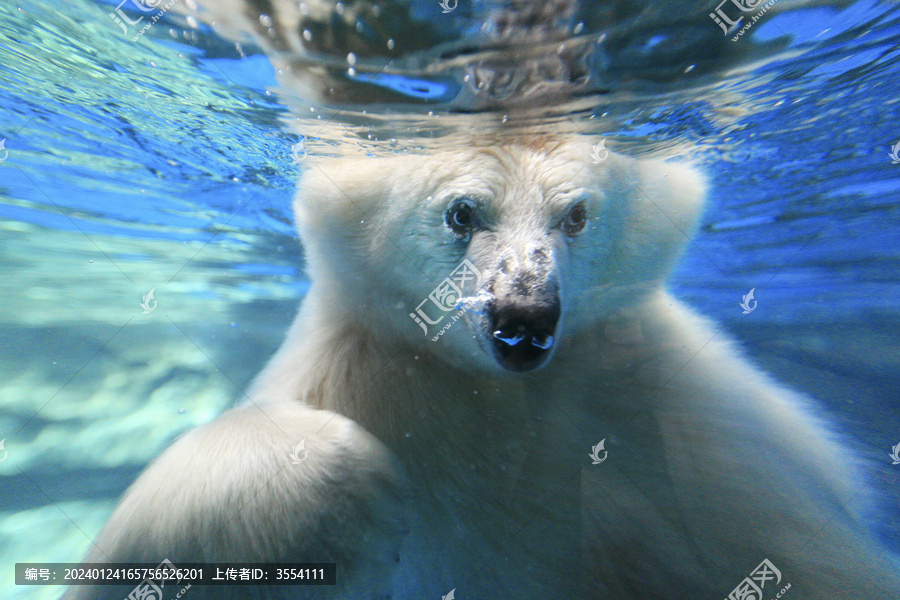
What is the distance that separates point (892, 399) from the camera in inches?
443

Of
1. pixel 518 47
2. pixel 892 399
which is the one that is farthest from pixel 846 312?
pixel 518 47

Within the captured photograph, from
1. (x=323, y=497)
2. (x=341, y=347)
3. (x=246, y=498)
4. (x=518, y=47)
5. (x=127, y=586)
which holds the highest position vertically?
(x=518, y=47)

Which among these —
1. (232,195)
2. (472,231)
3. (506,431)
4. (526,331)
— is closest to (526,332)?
(526,331)

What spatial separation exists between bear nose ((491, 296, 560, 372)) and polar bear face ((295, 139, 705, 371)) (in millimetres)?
284

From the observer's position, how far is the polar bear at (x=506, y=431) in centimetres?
181

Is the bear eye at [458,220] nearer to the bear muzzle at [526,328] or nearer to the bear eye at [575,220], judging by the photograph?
the bear eye at [575,220]

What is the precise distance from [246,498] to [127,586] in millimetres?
478

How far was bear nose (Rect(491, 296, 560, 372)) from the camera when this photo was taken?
1711 millimetres

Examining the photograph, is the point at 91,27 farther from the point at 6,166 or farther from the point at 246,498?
the point at 6,166

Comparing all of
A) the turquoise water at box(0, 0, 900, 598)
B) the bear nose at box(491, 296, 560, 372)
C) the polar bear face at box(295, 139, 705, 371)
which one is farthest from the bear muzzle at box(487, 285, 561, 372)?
the turquoise water at box(0, 0, 900, 598)

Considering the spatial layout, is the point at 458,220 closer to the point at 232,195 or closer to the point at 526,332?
the point at 526,332

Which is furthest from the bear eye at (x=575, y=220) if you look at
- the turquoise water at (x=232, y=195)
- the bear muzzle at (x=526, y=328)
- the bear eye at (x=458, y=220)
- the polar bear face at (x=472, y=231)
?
the turquoise water at (x=232, y=195)

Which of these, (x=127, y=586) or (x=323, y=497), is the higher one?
(x=323, y=497)

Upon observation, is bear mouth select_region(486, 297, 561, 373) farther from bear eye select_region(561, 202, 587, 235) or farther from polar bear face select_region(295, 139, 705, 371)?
bear eye select_region(561, 202, 587, 235)
